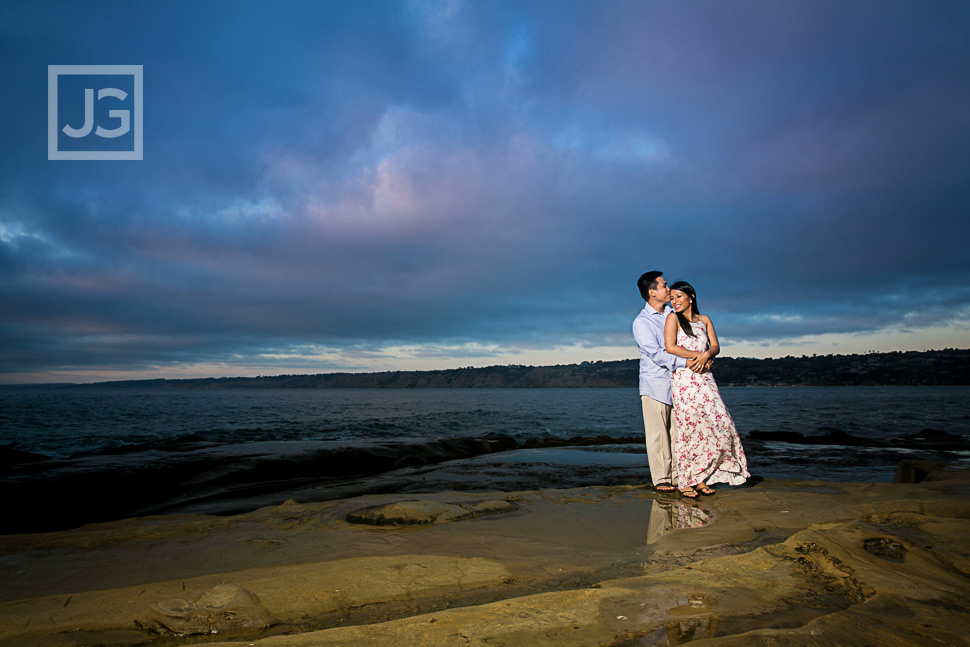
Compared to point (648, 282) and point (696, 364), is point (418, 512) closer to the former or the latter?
point (696, 364)

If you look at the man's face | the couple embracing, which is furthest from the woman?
the man's face

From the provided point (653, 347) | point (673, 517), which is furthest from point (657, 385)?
point (673, 517)

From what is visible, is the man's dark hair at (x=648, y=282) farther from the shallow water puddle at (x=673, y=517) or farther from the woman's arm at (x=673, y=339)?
the shallow water puddle at (x=673, y=517)

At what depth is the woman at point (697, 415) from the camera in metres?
5.64

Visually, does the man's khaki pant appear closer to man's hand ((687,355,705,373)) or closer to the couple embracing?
the couple embracing

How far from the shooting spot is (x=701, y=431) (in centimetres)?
566

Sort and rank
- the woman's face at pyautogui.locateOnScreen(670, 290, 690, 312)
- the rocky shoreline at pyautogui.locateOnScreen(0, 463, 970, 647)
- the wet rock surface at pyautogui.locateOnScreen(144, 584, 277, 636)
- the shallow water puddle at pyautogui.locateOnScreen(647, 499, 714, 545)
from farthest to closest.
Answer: the woman's face at pyautogui.locateOnScreen(670, 290, 690, 312)
the shallow water puddle at pyautogui.locateOnScreen(647, 499, 714, 545)
the wet rock surface at pyautogui.locateOnScreen(144, 584, 277, 636)
the rocky shoreline at pyautogui.locateOnScreen(0, 463, 970, 647)

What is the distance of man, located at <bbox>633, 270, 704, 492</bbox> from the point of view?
5.99m

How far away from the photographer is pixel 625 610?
7.36ft

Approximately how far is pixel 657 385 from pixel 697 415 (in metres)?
0.58

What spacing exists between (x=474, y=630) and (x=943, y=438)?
18901mm

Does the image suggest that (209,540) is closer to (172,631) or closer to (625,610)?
(172,631)

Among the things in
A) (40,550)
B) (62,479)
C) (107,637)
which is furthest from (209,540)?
(62,479)

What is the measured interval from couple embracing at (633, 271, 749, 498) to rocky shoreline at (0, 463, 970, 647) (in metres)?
0.99
